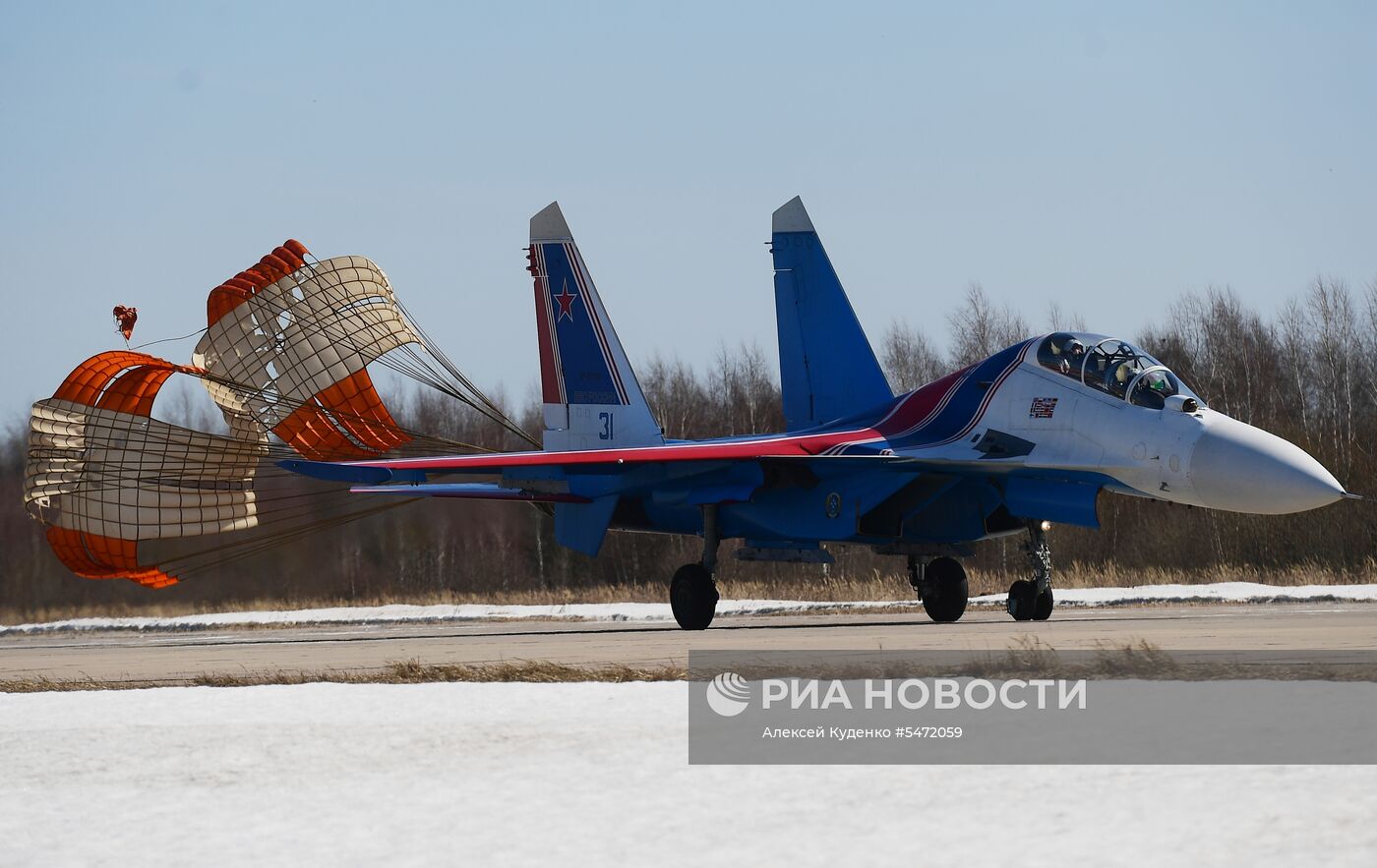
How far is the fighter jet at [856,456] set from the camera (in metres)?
15.8

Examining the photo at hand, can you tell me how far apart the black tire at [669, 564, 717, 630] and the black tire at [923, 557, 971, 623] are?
2.43 metres

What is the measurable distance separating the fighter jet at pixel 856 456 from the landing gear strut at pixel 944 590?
0.9 inches

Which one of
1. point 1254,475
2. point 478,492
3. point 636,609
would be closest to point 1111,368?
point 1254,475

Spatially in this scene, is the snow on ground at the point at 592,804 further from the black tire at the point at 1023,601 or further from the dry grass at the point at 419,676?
the black tire at the point at 1023,601

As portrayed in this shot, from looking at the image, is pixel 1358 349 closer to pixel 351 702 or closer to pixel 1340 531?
pixel 1340 531

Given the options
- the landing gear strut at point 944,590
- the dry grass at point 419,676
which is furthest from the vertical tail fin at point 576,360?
the dry grass at point 419,676

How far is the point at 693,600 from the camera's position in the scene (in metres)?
18.5

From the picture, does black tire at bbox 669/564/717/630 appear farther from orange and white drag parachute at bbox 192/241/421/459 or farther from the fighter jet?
orange and white drag parachute at bbox 192/241/421/459

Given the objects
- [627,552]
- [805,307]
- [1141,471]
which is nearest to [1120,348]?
[1141,471]

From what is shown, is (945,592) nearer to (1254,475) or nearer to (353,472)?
(1254,475)

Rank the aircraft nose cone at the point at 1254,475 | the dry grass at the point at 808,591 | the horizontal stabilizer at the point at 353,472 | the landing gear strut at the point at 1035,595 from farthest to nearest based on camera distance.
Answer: the dry grass at the point at 808,591
the horizontal stabilizer at the point at 353,472
the landing gear strut at the point at 1035,595
the aircraft nose cone at the point at 1254,475

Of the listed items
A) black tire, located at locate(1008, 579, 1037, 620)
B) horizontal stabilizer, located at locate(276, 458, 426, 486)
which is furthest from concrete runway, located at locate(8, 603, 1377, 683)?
horizontal stabilizer, located at locate(276, 458, 426, 486)

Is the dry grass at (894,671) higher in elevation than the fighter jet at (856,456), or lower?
lower

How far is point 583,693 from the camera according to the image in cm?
1001
